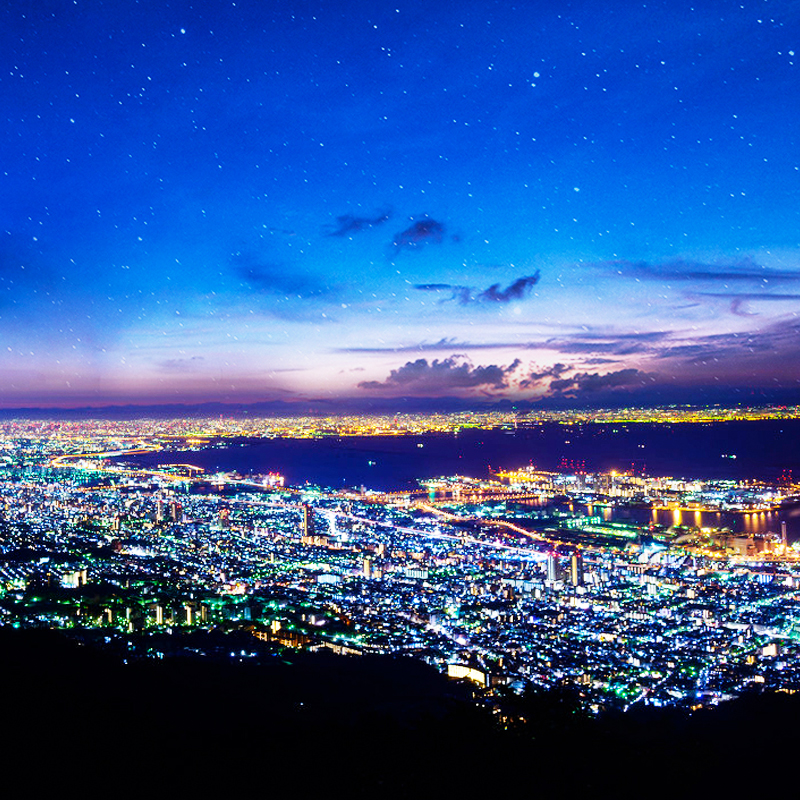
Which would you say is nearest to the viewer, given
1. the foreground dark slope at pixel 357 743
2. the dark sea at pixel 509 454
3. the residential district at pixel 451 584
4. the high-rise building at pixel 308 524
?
the foreground dark slope at pixel 357 743

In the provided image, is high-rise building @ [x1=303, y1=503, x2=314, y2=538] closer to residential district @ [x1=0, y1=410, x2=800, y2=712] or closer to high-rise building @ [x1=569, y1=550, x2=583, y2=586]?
residential district @ [x1=0, y1=410, x2=800, y2=712]

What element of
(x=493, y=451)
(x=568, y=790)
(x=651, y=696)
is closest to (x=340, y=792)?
(x=568, y=790)

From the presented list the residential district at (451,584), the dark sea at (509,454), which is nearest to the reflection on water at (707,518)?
the residential district at (451,584)

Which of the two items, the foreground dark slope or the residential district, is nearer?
the foreground dark slope

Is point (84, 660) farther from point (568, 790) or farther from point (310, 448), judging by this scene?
point (310, 448)

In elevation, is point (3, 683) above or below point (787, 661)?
above

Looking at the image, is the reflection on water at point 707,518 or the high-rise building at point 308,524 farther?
the reflection on water at point 707,518

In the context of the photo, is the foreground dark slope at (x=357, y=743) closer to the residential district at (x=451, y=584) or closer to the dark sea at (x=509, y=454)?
the residential district at (x=451, y=584)

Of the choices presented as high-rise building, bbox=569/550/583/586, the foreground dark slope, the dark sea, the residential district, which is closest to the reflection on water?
the residential district

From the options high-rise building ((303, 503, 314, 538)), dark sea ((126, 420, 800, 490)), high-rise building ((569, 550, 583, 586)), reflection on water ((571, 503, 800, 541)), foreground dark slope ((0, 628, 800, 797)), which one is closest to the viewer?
foreground dark slope ((0, 628, 800, 797))
